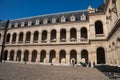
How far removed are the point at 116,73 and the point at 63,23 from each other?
20926 mm

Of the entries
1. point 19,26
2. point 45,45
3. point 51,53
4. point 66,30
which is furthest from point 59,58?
point 19,26

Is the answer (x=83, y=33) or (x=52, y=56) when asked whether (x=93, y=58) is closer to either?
(x=83, y=33)

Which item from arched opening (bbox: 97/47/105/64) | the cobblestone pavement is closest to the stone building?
arched opening (bbox: 97/47/105/64)

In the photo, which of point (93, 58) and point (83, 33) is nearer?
point (93, 58)

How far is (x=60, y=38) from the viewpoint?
3016cm

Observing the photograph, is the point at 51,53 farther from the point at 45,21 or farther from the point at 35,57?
Result: the point at 45,21

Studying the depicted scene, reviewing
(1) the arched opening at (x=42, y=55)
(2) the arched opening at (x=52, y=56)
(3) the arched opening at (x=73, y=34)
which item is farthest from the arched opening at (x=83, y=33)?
(1) the arched opening at (x=42, y=55)

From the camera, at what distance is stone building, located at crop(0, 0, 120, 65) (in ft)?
79.0

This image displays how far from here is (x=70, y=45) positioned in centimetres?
2739

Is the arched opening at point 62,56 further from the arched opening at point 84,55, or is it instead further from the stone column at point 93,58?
the stone column at point 93,58

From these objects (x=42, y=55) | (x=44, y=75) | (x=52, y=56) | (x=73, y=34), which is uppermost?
(x=73, y=34)

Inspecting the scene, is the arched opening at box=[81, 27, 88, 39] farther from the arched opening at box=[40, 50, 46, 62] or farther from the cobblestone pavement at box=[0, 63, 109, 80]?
the cobblestone pavement at box=[0, 63, 109, 80]

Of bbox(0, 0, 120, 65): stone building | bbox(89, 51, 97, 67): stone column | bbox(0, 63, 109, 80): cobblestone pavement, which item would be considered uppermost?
bbox(0, 0, 120, 65): stone building

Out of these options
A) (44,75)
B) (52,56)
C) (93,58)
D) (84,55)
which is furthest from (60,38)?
(44,75)
